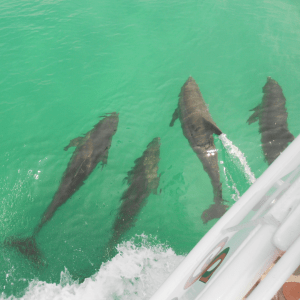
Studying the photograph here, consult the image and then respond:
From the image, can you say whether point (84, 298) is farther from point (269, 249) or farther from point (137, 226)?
point (269, 249)

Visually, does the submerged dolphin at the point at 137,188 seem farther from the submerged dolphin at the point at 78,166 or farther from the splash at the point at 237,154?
the splash at the point at 237,154

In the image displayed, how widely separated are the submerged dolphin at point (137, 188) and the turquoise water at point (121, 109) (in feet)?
0.57

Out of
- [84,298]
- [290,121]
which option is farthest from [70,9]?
[84,298]

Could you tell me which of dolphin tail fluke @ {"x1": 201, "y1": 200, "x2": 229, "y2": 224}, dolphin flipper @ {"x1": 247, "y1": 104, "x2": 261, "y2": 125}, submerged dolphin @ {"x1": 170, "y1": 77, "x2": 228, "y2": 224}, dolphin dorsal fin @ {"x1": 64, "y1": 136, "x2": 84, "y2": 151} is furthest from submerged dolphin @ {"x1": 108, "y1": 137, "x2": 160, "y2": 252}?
dolphin flipper @ {"x1": 247, "y1": 104, "x2": 261, "y2": 125}

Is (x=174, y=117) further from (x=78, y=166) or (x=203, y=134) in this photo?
(x=78, y=166)

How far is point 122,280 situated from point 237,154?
394 cm

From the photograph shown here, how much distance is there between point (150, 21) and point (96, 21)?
2399 millimetres

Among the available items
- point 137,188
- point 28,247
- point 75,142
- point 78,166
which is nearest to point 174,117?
point 137,188

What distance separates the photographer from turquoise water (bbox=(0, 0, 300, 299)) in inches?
178

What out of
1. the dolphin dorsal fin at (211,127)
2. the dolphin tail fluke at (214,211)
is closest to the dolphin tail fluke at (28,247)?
the dolphin tail fluke at (214,211)

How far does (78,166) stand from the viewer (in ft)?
18.4

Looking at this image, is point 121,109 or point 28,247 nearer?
point 28,247

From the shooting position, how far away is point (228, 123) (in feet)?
21.4

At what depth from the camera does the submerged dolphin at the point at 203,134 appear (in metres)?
5.07
